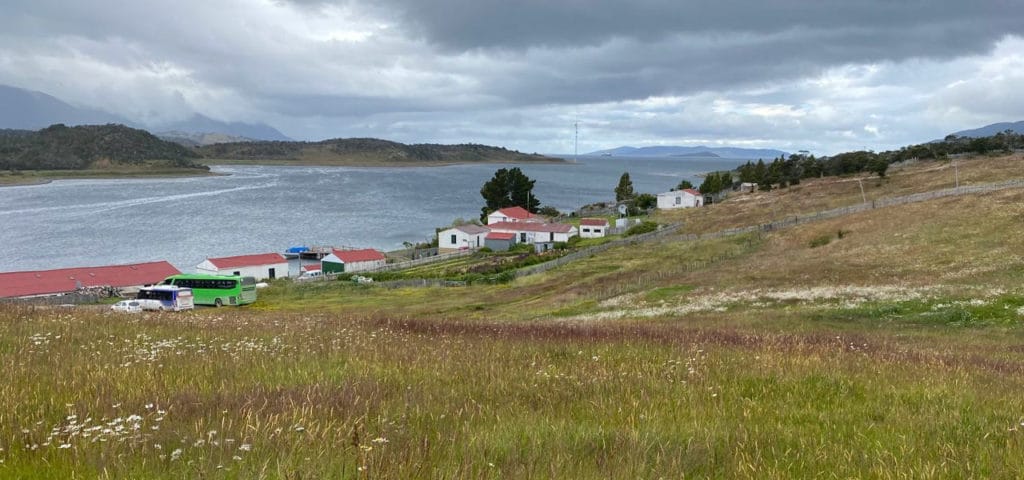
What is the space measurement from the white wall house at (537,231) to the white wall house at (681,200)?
118 feet

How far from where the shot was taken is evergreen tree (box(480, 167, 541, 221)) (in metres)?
136

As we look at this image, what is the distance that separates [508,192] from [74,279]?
86.0 m

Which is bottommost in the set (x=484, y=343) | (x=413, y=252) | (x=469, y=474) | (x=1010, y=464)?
(x=413, y=252)

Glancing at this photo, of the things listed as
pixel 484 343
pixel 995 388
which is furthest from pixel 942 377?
pixel 484 343

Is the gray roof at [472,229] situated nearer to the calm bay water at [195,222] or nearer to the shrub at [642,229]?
the calm bay water at [195,222]

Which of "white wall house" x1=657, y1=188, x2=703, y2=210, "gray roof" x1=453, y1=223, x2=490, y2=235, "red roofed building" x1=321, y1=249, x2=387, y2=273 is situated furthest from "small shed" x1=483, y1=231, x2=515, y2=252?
"white wall house" x1=657, y1=188, x2=703, y2=210

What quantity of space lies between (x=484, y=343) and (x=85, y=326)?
781 centimetres

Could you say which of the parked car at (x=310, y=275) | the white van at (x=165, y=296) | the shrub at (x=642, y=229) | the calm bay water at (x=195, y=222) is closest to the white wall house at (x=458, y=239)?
the calm bay water at (x=195, y=222)

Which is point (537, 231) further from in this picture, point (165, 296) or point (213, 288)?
point (165, 296)

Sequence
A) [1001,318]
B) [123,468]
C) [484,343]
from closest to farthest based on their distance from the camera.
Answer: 1. [123,468]
2. [484,343]
3. [1001,318]

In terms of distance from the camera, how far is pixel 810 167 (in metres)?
140

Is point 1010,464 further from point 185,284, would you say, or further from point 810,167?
point 810,167

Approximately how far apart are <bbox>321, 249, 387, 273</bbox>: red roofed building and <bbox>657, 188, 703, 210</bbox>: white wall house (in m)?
65.5

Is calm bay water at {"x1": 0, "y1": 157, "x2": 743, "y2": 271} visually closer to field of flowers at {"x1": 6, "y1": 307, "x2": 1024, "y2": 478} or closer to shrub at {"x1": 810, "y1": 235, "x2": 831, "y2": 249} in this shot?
shrub at {"x1": 810, "y1": 235, "x2": 831, "y2": 249}
